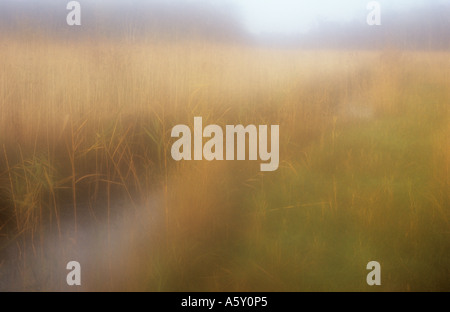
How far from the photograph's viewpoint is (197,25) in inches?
62.9

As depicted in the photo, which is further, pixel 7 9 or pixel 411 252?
pixel 411 252

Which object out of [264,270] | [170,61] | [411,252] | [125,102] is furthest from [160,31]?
[411,252]

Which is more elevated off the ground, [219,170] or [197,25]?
[197,25]

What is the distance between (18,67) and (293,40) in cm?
140

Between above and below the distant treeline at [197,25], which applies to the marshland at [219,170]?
below

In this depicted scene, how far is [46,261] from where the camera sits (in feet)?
5.27

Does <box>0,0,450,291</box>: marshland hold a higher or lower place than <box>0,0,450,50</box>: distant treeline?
lower

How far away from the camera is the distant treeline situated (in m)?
1.57

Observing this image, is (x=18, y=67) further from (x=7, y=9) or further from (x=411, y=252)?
(x=411, y=252)

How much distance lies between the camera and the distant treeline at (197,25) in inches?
61.7

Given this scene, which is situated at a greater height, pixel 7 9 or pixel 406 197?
pixel 7 9

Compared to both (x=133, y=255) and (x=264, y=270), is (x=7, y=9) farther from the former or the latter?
(x=264, y=270)
